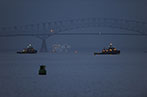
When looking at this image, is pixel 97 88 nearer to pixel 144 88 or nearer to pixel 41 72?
pixel 144 88

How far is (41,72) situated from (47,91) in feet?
27.9

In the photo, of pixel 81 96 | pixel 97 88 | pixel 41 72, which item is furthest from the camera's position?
pixel 41 72

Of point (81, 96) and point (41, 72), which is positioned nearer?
point (81, 96)

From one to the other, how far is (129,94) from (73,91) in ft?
8.54

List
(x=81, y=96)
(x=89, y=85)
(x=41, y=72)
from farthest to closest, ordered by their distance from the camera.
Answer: (x=41, y=72), (x=89, y=85), (x=81, y=96)

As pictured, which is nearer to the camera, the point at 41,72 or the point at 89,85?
the point at 89,85

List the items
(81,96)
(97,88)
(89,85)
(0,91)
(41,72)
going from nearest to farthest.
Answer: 1. (81,96)
2. (0,91)
3. (97,88)
4. (89,85)
5. (41,72)

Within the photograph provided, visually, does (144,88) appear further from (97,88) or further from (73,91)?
(73,91)

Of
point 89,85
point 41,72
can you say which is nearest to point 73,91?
point 89,85

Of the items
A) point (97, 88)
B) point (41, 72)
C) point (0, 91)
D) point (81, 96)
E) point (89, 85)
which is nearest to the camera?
point (81, 96)

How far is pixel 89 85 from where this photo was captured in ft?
64.2

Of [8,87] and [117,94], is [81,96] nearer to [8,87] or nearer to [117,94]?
[117,94]

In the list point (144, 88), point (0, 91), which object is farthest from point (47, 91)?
point (144, 88)

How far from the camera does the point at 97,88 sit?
18297 mm
